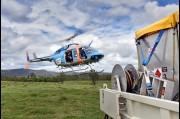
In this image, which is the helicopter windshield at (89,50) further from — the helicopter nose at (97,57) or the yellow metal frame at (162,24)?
the yellow metal frame at (162,24)

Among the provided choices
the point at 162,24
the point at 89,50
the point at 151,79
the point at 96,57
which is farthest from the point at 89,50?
the point at 162,24

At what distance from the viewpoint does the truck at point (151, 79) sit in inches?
115

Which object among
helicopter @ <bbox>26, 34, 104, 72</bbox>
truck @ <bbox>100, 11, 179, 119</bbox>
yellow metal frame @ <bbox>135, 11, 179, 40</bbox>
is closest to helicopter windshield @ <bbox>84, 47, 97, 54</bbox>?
helicopter @ <bbox>26, 34, 104, 72</bbox>

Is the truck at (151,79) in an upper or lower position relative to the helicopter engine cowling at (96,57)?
lower

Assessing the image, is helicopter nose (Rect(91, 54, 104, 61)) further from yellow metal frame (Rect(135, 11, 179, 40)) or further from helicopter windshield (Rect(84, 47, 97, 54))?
yellow metal frame (Rect(135, 11, 179, 40))

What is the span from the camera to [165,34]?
3.21m

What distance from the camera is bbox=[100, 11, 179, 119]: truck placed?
9.55 feet

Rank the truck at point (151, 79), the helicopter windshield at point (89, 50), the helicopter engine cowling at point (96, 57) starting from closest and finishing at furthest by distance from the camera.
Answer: the truck at point (151, 79)
the helicopter engine cowling at point (96, 57)
the helicopter windshield at point (89, 50)

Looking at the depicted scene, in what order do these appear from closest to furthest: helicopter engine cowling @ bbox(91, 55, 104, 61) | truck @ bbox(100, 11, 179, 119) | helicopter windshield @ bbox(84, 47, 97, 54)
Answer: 1. truck @ bbox(100, 11, 179, 119)
2. helicopter engine cowling @ bbox(91, 55, 104, 61)
3. helicopter windshield @ bbox(84, 47, 97, 54)

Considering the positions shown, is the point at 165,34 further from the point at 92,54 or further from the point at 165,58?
the point at 92,54

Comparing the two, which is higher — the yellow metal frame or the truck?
the yellow metal frame

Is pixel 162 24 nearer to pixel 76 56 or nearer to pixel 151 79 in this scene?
pixel 151 79

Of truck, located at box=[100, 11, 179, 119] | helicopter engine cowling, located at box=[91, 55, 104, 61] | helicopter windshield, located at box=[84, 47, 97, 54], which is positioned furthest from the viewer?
helicopter windshield, located at box=[84, 47, 97, 54]

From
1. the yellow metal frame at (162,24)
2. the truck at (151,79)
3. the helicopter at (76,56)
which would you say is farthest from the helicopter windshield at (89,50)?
the yellow metal frame at (162,24)
